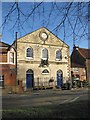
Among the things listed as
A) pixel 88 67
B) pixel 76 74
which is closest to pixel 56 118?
pixel 76 74

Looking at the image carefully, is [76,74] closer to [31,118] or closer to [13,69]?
[13,69]

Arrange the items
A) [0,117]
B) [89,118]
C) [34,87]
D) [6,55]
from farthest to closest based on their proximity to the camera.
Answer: [34,87], [6,55], [0,117], [89,118]

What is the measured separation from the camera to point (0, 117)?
9367 mm

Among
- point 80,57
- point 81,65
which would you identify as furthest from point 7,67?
point 80,57

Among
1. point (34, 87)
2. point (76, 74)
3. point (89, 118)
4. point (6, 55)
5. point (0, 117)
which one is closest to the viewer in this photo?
point (89, 118)

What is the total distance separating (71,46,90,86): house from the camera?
2015 inches

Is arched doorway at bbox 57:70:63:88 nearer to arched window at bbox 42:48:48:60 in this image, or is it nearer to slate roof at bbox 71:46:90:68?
arched window at bbox 42:48:48:60

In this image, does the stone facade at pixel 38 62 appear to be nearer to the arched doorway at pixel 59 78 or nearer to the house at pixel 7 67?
the arched doorway at pixel 59 78

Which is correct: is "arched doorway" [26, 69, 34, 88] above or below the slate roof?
below

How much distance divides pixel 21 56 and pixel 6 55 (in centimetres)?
424

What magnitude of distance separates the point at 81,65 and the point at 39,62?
14.0m

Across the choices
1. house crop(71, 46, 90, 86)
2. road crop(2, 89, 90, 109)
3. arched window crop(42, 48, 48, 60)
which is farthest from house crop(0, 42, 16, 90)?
house crop(71, 46, 90, 86)

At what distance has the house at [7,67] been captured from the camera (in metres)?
35.1

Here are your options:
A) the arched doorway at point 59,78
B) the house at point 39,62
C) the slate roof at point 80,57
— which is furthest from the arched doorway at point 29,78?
the slate roof at point 80,57
